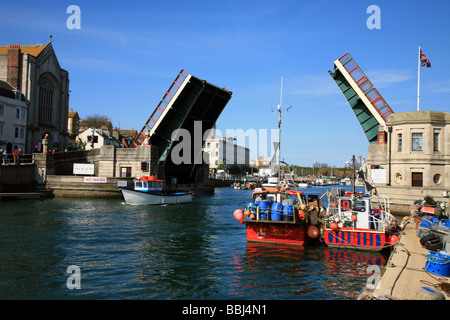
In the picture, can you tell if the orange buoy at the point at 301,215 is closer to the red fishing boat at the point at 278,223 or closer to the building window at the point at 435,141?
the red fishing boat at the point at 278,223

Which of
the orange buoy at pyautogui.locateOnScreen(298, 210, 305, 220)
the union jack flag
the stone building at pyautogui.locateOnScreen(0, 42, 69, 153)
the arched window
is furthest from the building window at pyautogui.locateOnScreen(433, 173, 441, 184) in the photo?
the arched window

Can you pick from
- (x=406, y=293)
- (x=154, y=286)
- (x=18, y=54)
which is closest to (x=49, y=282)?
(x=154, y=286)

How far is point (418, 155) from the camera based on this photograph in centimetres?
3023

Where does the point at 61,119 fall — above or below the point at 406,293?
above

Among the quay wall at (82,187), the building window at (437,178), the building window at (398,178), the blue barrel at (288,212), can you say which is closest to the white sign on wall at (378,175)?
the building window at (398,178)

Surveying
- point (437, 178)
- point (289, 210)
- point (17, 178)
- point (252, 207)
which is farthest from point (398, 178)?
point (17, 178)

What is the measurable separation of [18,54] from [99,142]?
23.9 metres

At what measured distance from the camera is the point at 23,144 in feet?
149

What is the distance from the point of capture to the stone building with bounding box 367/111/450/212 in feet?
97.6

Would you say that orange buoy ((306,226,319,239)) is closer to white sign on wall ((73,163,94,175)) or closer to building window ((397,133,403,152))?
building window ((397,133,403,152))

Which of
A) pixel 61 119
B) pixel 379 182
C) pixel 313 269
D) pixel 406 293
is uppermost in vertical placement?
pixel 61 119

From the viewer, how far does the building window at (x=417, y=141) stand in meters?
30.4
